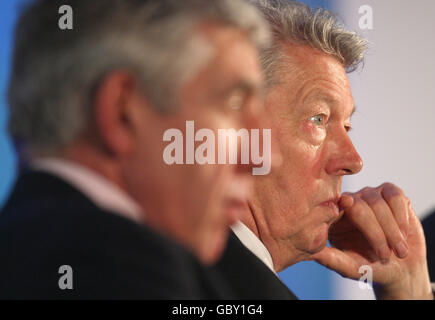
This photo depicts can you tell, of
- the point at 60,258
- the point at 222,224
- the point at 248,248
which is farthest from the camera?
the point at 248,248

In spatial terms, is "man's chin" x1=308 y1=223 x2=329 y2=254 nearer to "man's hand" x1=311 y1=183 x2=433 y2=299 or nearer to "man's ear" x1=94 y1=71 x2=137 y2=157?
"man's hand" x1=311 y1=183 x2=433 y2=299

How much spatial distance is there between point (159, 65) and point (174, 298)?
0.23 m

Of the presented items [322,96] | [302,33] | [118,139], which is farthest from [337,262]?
[118,139]

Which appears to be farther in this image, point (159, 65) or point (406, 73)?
point (406, 73)

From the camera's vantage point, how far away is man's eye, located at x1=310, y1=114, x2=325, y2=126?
0.96 meters

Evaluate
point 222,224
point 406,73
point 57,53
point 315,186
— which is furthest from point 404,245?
point 57,53

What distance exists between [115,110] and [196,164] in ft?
0.38

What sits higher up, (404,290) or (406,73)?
(406,73)

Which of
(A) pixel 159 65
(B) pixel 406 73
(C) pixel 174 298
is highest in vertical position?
(B) pixel 406 73

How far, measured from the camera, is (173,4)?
0.55 meters

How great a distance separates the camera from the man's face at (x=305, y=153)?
0.95 m

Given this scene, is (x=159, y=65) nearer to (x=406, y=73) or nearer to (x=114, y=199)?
(x=114, y=199)

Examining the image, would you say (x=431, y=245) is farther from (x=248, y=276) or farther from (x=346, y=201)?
(x=248, y=276)

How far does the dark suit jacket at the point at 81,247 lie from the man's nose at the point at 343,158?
52cm
